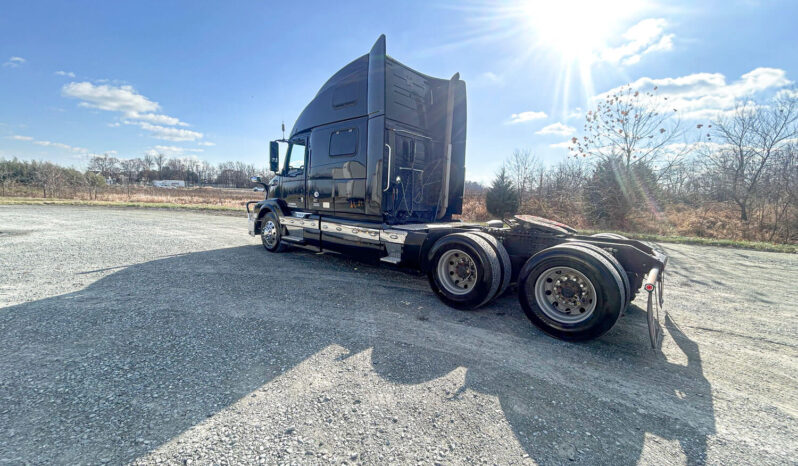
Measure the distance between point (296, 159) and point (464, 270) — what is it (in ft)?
15.4

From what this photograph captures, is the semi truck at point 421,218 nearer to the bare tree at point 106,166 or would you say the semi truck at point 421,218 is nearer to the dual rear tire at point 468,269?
the dual rear tire at point 468,269

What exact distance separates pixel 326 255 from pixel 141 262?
11.7 feet

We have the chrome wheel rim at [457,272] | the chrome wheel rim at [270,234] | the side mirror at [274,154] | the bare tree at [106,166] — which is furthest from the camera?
the bare tree at [106,166]

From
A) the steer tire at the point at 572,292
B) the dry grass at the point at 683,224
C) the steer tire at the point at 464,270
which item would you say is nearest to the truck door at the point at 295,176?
the steer tire at the point at 464,270

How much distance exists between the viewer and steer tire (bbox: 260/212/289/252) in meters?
7.51

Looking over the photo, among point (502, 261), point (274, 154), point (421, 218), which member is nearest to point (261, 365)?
point (502, 261)

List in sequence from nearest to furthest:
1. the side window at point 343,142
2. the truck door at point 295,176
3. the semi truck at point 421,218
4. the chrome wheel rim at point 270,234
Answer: the semi truck at point 421,218 < the side window at point 343,142 < the truck door at point 295,176 < the chrome wheel rim at point 270,234

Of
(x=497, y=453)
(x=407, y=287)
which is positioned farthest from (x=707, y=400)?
Answer: (x=407, y=287)

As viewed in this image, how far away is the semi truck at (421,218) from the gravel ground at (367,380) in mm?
432

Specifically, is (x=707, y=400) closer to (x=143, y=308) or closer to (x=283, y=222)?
(x=143, y=308)

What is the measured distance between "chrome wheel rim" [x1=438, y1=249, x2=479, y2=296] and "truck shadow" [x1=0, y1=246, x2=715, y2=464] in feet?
1.06

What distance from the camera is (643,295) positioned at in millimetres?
5027

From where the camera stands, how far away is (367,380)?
2.56 meters

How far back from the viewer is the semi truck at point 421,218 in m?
3.32
